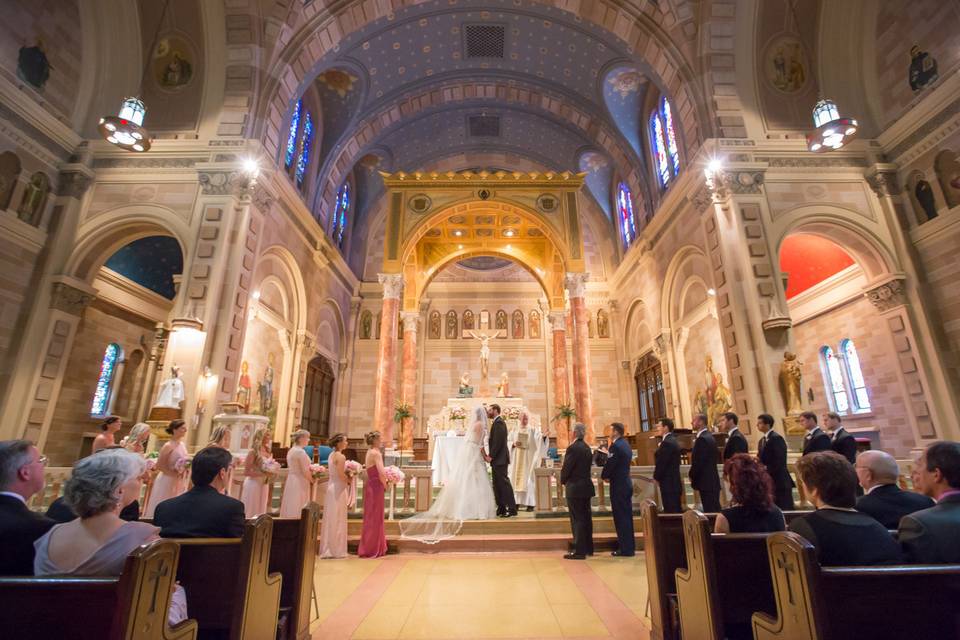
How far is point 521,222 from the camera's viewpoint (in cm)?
→ 1630

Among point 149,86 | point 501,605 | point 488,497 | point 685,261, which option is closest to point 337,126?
point 149,86

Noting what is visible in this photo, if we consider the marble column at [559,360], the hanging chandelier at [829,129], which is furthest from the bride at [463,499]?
the marble column at [559,360]

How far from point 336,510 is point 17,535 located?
14.1 ft

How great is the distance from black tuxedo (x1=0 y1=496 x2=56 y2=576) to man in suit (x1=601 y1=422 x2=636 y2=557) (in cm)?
517

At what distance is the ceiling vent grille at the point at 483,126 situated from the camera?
63.3 feet

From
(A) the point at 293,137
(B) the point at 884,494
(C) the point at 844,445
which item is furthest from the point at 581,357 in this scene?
(B) the point at 884,494

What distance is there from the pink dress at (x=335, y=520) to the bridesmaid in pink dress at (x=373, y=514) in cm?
25

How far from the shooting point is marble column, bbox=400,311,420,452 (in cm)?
1385

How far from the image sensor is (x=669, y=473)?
5855 mm

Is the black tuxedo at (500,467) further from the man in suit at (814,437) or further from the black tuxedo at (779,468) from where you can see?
the man in suit at (814,437)

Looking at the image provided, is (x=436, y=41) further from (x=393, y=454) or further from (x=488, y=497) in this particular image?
(x=488, y=497)

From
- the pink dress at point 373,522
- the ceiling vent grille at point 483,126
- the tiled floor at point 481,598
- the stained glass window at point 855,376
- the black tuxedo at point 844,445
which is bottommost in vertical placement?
the tiled floor at point 481,598

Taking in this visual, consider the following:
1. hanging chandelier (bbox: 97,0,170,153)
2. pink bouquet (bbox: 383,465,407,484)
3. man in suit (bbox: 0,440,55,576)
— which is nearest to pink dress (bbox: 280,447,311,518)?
pink bouquet (bbox: 383,465,407,484)

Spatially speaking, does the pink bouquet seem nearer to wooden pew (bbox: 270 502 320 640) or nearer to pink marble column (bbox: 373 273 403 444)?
wooden pew (bbox: 270 502 320 640)
